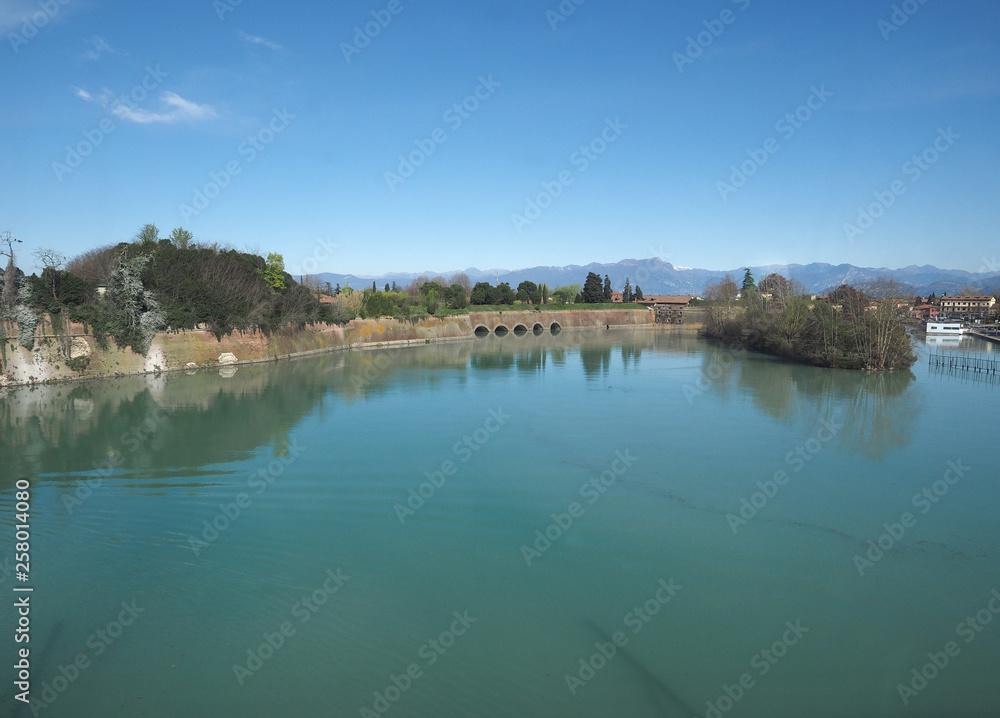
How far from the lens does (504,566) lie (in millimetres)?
7945

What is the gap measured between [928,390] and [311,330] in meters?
31.1
